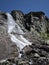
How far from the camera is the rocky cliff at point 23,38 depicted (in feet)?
166

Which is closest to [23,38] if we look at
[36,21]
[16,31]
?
[16,31]

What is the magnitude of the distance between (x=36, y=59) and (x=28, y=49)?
670 centimetres

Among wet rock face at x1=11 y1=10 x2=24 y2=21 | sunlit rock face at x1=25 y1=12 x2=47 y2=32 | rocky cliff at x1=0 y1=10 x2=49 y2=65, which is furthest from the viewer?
sunlit rock face at x1=25 y1=12 x2=47 y2=32

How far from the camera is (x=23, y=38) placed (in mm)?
69000

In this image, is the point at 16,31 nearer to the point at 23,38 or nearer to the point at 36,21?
the point at 23,38

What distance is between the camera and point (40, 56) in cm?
5256

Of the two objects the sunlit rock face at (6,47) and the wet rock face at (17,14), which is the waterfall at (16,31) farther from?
the sunlit rock face at (6,47)

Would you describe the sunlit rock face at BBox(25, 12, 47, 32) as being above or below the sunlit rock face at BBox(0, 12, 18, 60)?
above

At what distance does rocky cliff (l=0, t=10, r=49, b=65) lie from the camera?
50.5 m

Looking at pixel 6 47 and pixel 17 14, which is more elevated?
pixel 17 14

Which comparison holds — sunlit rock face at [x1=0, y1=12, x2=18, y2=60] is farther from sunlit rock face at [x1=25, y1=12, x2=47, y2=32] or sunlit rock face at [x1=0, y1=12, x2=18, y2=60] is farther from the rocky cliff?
sunlit rock face at [x1=25, y1=12, x2=47, y2=32]

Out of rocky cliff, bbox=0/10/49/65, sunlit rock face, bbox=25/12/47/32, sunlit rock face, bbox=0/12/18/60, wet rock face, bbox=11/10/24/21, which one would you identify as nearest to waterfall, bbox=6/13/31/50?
rocky cliff, bbox=0/10/49/65

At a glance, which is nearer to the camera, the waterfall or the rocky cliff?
the rocky cliff

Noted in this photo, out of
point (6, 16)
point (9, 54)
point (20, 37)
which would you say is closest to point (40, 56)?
point (9, 54)
